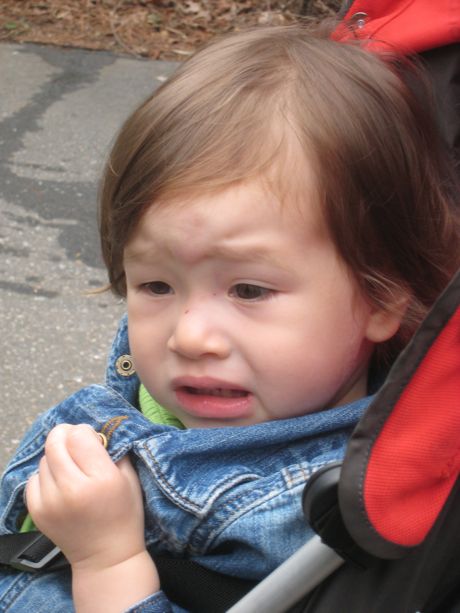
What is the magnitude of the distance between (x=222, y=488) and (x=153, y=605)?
17 cm

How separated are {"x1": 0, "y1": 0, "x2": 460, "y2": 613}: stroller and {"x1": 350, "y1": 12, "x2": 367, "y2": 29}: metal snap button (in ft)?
2.92

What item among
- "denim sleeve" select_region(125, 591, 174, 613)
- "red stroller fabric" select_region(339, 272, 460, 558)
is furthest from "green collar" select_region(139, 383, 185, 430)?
"red stroller fabric" select_region(339, 272, 460, 558)

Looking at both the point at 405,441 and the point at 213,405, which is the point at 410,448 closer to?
the point at 405,441

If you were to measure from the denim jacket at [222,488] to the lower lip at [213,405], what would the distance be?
0.09 ft

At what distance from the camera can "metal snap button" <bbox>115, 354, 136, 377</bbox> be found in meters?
1.69

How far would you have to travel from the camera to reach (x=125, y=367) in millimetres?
1694

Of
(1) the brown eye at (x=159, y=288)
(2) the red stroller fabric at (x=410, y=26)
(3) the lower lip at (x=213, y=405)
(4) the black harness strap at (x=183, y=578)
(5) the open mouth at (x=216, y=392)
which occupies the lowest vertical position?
(4) the black harness strap at (x=183, y=578)

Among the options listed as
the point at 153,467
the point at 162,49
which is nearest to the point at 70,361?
the point at 153,467

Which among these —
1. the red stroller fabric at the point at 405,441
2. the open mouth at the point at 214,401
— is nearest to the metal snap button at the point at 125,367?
the open mouth at the point at 214,401

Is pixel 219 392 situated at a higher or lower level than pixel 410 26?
lower

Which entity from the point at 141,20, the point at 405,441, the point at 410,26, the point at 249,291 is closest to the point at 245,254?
the point at 249,291

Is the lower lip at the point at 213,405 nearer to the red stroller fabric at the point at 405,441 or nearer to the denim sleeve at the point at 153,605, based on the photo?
the denim sleeve at the point at 153,605

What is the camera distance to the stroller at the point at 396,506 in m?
1.00

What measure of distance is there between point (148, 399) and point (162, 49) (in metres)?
4.59
